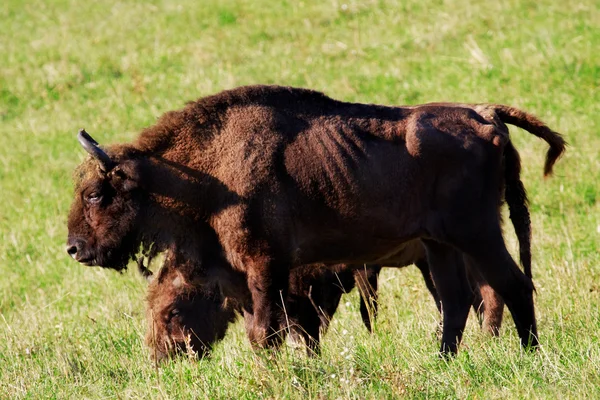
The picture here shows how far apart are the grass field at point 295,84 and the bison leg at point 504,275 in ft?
0.83

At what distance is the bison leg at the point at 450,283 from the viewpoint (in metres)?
7.96

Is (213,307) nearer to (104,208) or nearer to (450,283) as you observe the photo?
(104,208)

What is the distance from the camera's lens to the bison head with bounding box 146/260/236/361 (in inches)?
332

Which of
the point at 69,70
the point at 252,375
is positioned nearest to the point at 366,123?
the point at 252,375

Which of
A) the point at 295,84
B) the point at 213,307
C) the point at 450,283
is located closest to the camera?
the point at 450,283

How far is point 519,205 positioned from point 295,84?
34.3ft

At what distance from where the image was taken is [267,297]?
283 inches

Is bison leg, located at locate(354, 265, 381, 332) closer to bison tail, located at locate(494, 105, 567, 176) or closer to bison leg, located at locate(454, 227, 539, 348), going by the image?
bison leg, located at locate(454, 227, 539, 348)

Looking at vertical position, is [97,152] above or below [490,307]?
above

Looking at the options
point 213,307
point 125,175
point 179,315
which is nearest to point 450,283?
point 213,307

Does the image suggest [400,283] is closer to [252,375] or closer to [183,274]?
[183,274]

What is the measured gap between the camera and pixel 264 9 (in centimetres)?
2166

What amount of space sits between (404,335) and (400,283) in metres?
2.54

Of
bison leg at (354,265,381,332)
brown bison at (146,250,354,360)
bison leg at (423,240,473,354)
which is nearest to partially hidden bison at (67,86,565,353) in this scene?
bison leg at (423,240,473,354)
